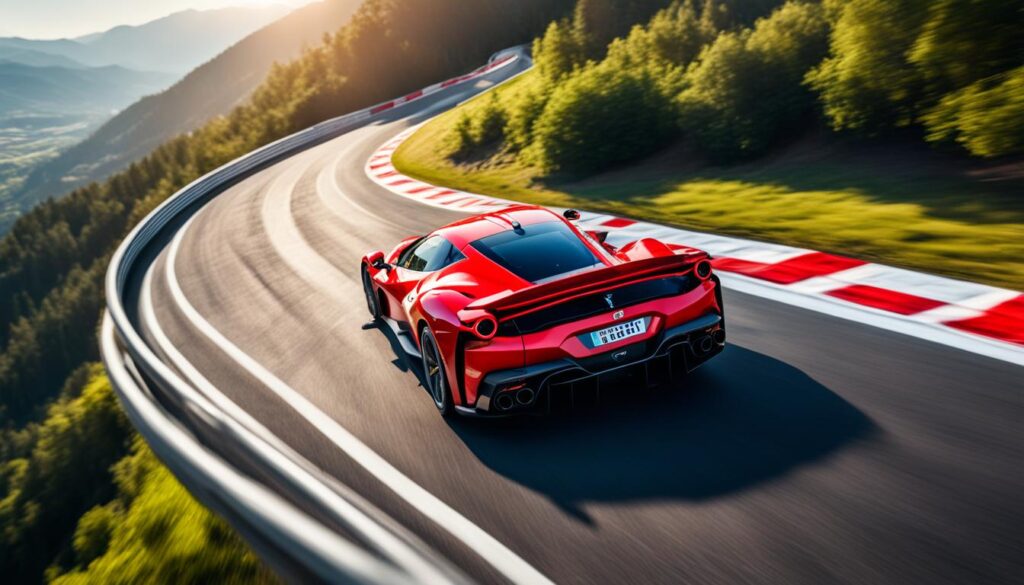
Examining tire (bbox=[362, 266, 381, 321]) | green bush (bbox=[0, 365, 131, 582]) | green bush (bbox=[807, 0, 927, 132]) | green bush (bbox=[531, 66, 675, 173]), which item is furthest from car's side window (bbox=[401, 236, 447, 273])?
green bush (bbox=[531, 66, 675, 173])

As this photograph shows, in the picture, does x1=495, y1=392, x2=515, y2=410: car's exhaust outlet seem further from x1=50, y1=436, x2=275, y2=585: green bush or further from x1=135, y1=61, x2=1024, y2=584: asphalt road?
x1=50, y1=436, x2=275, y2=585: green bush

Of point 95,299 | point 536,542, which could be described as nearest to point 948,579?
point 536,542

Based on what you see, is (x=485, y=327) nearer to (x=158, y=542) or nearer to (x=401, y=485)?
(x=401, y=485)

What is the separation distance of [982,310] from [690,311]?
9.54 ft

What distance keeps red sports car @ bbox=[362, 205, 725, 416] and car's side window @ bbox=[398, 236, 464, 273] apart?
36 cm

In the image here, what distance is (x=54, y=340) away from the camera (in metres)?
71.8

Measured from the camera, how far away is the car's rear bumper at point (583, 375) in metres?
4.52

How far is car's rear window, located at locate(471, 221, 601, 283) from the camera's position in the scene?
16.8ft

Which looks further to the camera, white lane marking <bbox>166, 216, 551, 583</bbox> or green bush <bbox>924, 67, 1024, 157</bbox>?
green bush <bbox>924, 67, 1024, 157</bbox>

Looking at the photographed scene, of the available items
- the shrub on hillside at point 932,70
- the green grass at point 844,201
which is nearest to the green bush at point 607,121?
the green grass at point 844,201

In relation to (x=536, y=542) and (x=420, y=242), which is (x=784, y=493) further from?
(x=420, y=242)

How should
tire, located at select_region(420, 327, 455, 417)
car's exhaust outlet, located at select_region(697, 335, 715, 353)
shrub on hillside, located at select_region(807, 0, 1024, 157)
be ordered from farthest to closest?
shrub on hillside, located at select_region(807, 0, 1024, 157), tire, located at select_region(420, 327, 455, 417), car's exhaust outlet, located at select_region(697, 335, 715, 353)

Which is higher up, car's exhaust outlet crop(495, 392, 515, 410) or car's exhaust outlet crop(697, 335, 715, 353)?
car's exhaust outlet crop(495, 392, 515, 410)

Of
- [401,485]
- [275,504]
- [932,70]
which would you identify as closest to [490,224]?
[401,485]
